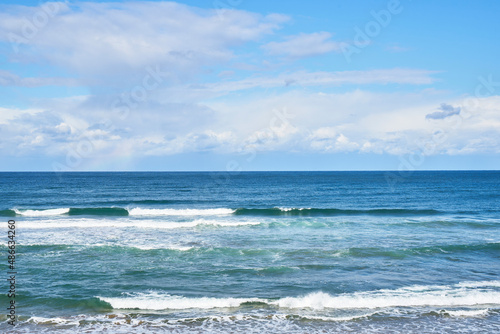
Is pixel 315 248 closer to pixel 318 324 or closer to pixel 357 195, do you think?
pixel 318 324

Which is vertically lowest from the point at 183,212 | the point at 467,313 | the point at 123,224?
the point at 467,313

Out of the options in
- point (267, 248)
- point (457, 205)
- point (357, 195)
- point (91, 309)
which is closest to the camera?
point (91, 309)

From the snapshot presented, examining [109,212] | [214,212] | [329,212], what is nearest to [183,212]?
[214,212]

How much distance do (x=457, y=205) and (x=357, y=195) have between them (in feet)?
40.7

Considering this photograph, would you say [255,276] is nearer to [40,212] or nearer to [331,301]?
[331,301]

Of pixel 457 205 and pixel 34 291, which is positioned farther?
pixel 457 205

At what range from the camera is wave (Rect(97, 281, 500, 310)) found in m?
13.4

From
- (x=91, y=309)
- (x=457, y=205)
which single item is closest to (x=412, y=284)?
(x=91, y=309)

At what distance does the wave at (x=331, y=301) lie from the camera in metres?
13.4

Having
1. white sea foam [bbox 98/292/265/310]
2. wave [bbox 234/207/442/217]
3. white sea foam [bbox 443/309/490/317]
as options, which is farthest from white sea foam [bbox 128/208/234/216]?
white sea foam [bbox 443/309/490/317]

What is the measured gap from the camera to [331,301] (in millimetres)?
13797

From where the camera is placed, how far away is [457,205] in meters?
42.3

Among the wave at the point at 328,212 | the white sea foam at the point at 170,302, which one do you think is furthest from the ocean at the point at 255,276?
the wave at the point at 328,212

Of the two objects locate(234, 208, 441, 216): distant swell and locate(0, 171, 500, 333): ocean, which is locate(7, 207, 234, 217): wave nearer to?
locate(234, 208, 441, 216): distant swell
